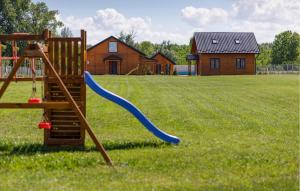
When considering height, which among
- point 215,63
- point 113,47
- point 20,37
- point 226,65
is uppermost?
point 113,47

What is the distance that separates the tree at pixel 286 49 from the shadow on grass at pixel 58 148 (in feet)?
336

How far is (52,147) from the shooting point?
10320 millimetres

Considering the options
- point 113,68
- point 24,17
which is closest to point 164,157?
point 113,68

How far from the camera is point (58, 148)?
1023 cm

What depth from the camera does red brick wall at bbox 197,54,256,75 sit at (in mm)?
70750

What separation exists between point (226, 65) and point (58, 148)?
62.6 meters

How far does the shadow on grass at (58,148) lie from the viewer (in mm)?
9781

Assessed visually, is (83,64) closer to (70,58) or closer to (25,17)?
(70,58)

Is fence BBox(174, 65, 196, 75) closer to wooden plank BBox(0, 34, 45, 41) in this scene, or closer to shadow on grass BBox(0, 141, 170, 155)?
shadow on grass BBox(0, 141, 170, 155)

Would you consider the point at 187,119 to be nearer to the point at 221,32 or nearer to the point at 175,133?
the point at 175,133

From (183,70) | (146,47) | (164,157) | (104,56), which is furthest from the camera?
(146,47)

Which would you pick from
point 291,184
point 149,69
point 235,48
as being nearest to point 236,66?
point 235,48

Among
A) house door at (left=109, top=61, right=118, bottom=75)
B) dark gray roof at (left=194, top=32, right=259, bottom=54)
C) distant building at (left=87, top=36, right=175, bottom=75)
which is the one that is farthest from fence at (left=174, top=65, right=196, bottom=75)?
house door at (left=109, top=61, right=118, bottom=75)

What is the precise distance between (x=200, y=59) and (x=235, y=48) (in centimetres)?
503
